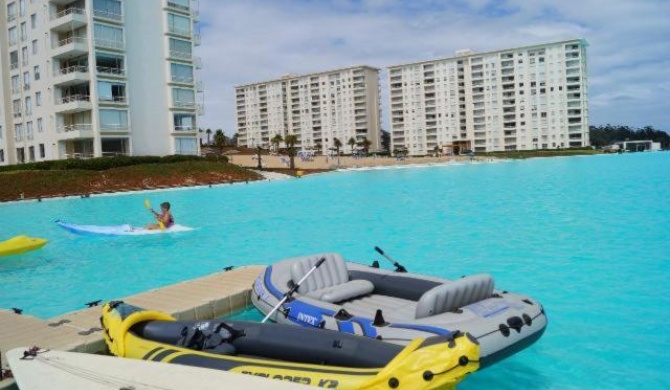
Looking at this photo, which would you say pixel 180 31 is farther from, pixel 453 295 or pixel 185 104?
pixel 453 295

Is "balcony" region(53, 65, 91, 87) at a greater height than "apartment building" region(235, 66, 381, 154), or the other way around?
"apartment building" region(235, 66, 381, 154)

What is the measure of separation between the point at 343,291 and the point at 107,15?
165 feet

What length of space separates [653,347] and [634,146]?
15705 cm

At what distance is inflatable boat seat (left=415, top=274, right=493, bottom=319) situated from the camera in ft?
21.7

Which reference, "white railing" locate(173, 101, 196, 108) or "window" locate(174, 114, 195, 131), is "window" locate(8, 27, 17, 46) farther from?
"window" locate(174, 114, 195, 131)

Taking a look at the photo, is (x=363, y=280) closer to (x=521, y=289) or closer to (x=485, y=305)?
(x=485, y=305)

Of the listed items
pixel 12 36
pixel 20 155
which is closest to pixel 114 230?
pixel 20 155

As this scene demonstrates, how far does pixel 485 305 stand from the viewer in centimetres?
676

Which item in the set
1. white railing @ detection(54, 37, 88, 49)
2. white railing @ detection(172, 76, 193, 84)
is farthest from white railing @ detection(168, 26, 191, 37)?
white railing @ detection(54, 37, 88, 49)

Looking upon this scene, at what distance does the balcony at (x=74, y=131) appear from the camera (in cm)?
4788

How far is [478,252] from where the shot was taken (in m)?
15.8

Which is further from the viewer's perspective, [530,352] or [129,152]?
[129,152]

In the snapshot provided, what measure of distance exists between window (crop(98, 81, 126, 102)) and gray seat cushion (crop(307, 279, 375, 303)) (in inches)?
1856

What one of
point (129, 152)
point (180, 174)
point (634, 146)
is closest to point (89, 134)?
point (129, 152)
